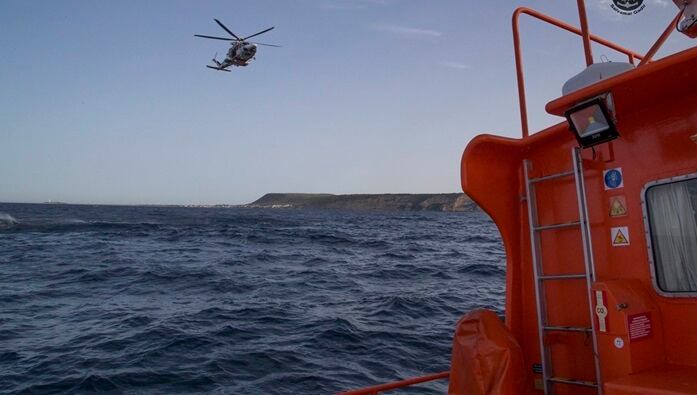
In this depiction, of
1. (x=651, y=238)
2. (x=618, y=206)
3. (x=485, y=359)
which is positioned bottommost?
(x=485, y=359)

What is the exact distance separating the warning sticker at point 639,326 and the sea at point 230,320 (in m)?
5.52

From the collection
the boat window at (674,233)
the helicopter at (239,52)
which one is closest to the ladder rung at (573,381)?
the boat window at (674,233)

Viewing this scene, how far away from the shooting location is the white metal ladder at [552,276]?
4.35 meters

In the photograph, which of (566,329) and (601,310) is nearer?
(601,310)

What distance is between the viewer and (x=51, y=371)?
987 centimetres

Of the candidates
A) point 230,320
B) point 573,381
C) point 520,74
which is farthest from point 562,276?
point 230,320

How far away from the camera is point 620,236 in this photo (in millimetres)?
4398

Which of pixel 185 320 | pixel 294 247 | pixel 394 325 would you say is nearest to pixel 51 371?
pixel 185 320

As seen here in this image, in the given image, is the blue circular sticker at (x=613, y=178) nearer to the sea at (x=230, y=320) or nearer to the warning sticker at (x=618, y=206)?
the warning sticker at (x=618, y=206)

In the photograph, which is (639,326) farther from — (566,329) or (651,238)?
(566,329)

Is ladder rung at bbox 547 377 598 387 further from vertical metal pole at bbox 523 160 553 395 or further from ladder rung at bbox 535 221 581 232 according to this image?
ladder rung at bbox 535 221 581 232

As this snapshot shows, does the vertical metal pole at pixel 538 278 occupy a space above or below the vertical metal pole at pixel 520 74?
below

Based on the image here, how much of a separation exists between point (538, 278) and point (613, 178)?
3.84 ft

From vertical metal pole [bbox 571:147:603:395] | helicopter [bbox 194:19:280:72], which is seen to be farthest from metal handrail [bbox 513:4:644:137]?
helicopter [bbox 194:19:280:72]
